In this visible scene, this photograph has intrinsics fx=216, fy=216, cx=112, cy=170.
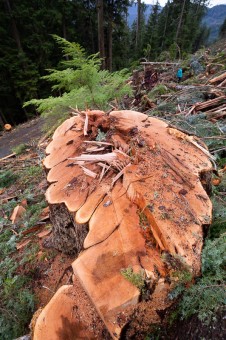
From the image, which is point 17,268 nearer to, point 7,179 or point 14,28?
point 7,179

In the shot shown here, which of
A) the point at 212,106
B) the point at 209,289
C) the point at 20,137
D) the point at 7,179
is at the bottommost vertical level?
the point at 20,137

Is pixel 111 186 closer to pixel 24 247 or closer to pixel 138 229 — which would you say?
pixel 138 229

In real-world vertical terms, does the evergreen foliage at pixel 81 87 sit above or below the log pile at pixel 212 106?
above

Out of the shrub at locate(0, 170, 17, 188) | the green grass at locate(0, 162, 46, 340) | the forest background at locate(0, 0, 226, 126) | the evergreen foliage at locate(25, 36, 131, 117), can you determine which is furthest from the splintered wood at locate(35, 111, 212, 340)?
the forest background at locate(0, 0, 226, 126)

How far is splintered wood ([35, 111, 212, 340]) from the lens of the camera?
1181mm

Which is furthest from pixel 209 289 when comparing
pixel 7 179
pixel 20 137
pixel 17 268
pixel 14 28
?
pixel 14 28

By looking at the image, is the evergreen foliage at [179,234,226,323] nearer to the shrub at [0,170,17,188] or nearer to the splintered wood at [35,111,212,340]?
the splintered wood at [35,111,212,340]

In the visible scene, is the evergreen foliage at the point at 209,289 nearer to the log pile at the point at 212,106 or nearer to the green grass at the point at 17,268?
the green grass at the point at 17,268

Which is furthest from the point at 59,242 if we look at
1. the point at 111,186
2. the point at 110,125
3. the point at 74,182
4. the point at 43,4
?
the point at 43,4

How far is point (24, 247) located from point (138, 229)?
2034 millimetres

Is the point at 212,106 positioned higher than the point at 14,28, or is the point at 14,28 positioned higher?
the point at 14,28

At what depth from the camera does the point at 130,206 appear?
1.55 metres

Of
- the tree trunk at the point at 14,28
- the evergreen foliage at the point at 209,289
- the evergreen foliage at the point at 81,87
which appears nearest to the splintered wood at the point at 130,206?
the evergreen foliage at the point at 209,289

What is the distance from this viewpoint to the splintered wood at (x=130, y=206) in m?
1.18
